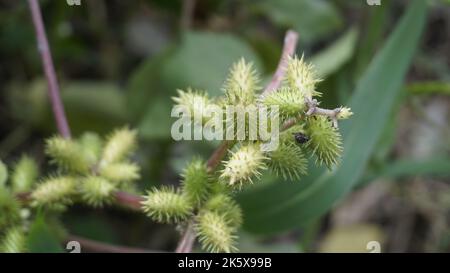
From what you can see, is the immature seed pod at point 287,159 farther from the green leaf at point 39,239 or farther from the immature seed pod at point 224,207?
the green leaf at point 39,239

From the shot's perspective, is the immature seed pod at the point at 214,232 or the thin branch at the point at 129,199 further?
the thin branch at the point at 129,199

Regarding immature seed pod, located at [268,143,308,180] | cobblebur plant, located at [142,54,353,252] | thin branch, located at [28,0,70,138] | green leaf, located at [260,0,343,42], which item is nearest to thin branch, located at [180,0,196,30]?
green leaf, located at [260,0,343,42]

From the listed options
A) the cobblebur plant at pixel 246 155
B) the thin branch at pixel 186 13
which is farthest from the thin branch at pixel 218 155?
the thin branch at pixel 186 13

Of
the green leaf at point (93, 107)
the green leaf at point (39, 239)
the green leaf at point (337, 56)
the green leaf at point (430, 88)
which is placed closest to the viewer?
the green leaf at point (39, 239)

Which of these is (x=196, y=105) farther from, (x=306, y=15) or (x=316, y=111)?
(x=306, y=15)

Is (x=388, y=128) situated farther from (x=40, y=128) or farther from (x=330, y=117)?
(x=40, y=128)

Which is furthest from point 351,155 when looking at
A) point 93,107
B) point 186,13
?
point 93,107

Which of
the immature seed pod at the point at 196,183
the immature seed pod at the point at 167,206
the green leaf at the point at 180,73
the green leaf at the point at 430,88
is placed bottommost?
the immature seed pod at the point at 167,206
